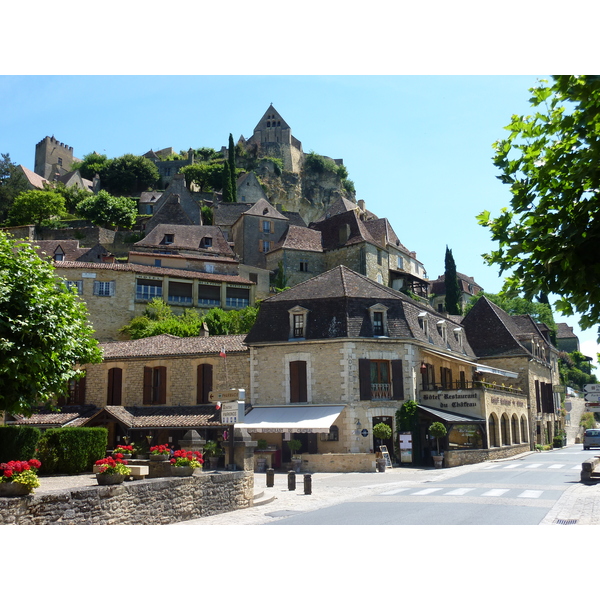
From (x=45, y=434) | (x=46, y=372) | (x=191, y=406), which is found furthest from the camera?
(x=191, y=406)

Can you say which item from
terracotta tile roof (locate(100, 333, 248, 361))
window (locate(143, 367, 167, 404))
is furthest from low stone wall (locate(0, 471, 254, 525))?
window (locate(143, 367, 167, 404))

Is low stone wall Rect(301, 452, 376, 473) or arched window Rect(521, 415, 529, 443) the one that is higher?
arched window Rect(521, 415, 529, 443)

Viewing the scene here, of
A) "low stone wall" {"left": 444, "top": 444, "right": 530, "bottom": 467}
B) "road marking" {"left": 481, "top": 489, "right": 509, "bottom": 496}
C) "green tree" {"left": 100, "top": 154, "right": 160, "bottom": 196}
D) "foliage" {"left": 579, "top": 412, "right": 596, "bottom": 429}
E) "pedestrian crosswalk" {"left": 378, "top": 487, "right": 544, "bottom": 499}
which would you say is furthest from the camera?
"green tree" {"left": 100, "top": 154, "right": 160, "bottom": 196}

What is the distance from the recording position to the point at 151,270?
5175cm

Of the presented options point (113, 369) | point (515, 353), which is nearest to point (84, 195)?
point (113, 369)

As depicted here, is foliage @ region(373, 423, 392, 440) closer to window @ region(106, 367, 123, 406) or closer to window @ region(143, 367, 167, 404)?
window @ region(143, 367, 167, 404)

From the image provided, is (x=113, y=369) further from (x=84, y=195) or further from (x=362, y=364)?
(x=84, y=195)

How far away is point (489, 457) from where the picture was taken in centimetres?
3138

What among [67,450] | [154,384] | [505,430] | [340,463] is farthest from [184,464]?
[505,430]

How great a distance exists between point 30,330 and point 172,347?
16.9 meters

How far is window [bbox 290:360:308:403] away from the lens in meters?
30.1

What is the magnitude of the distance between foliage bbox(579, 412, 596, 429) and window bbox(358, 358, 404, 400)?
143 ft

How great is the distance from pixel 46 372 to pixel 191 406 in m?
13.9

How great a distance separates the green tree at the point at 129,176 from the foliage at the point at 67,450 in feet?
238
